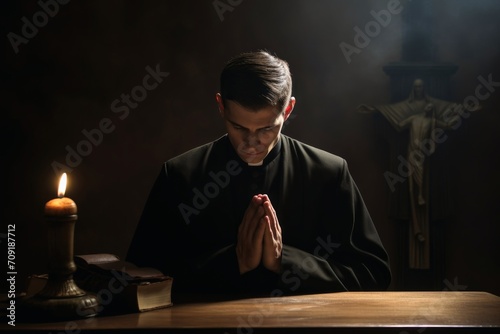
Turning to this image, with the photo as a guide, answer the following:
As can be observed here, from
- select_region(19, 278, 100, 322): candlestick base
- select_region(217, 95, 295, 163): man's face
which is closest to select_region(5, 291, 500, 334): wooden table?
select_region(19, 278, 100, 322): candlestick base

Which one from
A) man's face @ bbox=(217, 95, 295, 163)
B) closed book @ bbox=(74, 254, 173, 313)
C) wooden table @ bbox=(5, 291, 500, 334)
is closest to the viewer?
wooden table @ bbox=(5, 291, 500, 334)

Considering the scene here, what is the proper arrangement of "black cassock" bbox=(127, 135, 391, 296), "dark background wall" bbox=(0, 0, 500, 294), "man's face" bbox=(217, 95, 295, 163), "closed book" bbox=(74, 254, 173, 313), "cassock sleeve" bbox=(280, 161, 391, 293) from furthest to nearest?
"dark background wall" bbox=(0, 0, 500, 294) < "black cassock" bbox=(127, 135, 391, 296) < "man's face" bbox=(217, 95, 295, 163) < "cassock sleeve" bbox=(280, 161, 391, 293) < "closed book" bbox=(74, 254, 173, 313)

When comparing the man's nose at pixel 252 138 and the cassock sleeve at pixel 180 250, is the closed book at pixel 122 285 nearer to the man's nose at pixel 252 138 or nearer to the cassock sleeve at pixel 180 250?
the cassock sleeve at pixel 180 250

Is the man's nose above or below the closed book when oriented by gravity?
above

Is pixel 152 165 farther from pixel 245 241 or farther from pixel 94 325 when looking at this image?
pixel 94 325

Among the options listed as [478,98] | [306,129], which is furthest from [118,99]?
[478,98]

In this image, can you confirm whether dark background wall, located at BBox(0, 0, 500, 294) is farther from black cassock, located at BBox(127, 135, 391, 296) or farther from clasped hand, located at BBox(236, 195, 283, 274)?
clasped hand, located at BBox(236, 195, 283, 274)

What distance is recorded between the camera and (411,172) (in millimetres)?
5754

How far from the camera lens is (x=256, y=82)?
2.87m

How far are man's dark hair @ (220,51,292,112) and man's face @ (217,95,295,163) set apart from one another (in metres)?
0.03

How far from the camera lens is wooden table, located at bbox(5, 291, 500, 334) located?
199 centimetres

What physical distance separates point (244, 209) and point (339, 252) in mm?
465

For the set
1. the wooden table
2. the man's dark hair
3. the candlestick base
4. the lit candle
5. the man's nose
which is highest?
the man's dark hair

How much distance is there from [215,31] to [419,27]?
1.80 m
